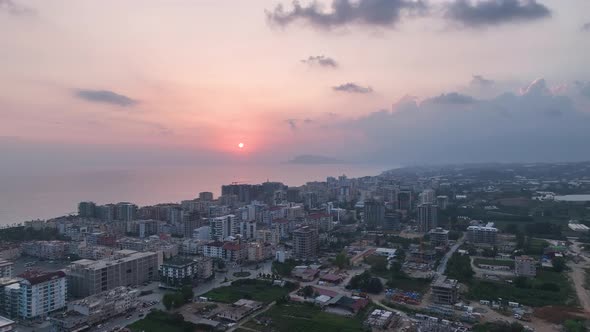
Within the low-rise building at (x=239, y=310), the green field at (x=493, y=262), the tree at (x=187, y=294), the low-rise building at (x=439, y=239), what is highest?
the low-rise building at (x=439, y=239)

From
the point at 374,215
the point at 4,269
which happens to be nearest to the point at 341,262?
the point at 374,215

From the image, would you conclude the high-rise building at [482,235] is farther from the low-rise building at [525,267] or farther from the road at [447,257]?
the low-rise building at [525,267]

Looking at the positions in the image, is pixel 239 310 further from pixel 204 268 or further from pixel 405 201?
pixel 405 201

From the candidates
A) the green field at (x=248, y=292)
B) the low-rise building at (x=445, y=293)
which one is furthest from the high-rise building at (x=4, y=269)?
the low-rise building at (x=445, y=293)

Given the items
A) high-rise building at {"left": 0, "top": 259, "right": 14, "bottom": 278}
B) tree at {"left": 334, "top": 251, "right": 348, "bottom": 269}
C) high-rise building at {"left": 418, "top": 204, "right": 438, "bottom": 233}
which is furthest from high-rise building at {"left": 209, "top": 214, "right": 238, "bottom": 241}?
high-rise building at {"left": 418, "top": 204, "right": 438, "bottom": 233}

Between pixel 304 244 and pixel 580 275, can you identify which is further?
pixel 304 244
